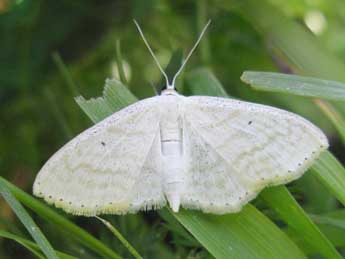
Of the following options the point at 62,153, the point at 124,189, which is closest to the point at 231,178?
the point at 124,189

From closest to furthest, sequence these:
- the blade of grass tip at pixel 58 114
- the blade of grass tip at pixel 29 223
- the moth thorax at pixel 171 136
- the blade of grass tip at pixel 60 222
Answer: the blade of grass tip at pixel 29 223 < the blade of grass tip at pixel 60 222 < the moth thorax at pixel 171 136 < the blade of grass tip at pixel 58 114

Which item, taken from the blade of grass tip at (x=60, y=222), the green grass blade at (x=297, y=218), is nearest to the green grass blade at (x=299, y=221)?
the green grass blade at (x=297, y=218)

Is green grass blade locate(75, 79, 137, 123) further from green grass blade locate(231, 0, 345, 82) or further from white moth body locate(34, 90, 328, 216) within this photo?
green grass blade locate(231, 0, 345, 82)

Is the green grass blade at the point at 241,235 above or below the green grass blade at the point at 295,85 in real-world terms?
below

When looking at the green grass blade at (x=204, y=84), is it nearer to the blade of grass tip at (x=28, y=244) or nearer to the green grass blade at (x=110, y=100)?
the green grass blade at (x=110, y=100)

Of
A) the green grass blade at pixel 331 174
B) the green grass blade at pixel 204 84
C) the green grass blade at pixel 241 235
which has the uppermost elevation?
the green grass blade at pixel 204 84

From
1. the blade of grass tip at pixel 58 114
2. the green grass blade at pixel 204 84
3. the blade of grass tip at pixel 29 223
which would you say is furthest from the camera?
the blade of grass tip at pixel 58 114

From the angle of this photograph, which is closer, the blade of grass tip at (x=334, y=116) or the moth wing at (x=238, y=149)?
the moth wing at (x=238, y=149)

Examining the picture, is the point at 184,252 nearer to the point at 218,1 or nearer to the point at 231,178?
the point at 231,178
